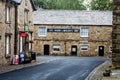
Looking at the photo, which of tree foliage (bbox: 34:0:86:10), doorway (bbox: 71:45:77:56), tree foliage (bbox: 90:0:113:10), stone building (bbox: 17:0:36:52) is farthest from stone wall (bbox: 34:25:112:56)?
tree foliage (bbox: 34:0:86:10)

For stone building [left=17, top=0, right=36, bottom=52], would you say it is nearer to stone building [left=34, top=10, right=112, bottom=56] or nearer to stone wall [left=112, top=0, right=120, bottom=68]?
stone building [left=34, top=10, right=112, bottom=56]

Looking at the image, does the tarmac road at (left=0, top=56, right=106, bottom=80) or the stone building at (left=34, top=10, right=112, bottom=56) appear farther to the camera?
the stone building at (left=34, top=10, right=112, bottom=56)

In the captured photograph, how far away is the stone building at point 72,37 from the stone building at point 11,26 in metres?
19.4

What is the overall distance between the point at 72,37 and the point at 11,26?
27.2 m

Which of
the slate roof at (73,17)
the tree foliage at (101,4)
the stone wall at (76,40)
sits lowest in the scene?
the stone wall at (76,40)

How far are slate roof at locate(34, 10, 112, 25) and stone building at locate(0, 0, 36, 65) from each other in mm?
19765

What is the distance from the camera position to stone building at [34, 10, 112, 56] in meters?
66.4

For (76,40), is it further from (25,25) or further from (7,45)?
(7,45)

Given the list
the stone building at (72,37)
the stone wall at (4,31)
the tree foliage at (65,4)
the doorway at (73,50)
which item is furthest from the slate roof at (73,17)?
the tree foliage at (65,4)

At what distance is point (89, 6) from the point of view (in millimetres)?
98188

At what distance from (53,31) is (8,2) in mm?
28458

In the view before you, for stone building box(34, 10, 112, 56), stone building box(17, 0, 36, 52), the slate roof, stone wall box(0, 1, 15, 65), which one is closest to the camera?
stone wall box(0, 1, 15, 65)

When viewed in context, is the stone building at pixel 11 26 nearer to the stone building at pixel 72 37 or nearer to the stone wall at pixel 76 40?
the stone building at pixel 72 37

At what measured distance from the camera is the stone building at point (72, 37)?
66.4 m
